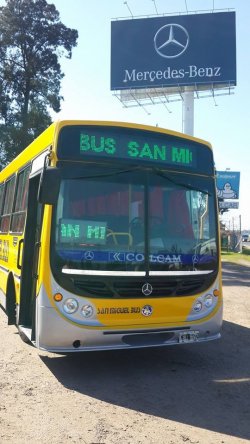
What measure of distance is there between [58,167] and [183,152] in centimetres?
182

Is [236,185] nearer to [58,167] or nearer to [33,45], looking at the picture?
[33,45]

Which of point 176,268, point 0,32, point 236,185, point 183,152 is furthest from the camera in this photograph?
point 236,185

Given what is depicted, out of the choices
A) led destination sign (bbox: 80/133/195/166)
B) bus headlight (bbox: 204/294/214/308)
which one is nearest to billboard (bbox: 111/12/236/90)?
led destination sign (bbox: 80/133/195/166)

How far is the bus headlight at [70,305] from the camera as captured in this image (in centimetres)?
589

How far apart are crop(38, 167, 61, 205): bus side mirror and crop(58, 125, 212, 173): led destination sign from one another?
39 centimetres

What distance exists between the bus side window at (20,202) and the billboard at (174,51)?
24.4 m

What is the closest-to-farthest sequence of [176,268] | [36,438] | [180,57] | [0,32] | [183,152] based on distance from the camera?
1. [36,438]
2. [176,268]
3. [183,152]
4. [180,57]
5. [0,32]

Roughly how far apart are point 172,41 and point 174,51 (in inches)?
28.0

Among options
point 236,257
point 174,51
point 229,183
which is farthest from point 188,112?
point 229,183

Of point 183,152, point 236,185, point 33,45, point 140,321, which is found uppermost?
point 33,45

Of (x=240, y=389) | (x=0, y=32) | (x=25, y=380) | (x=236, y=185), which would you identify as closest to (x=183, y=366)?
(x=240, y=389)

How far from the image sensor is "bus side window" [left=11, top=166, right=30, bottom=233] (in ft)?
25.2

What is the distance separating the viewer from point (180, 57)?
31.4 metres

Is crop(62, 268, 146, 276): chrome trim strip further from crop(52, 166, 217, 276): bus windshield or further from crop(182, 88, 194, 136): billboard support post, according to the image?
crop(182, 88, 194, 136): billboard support post
